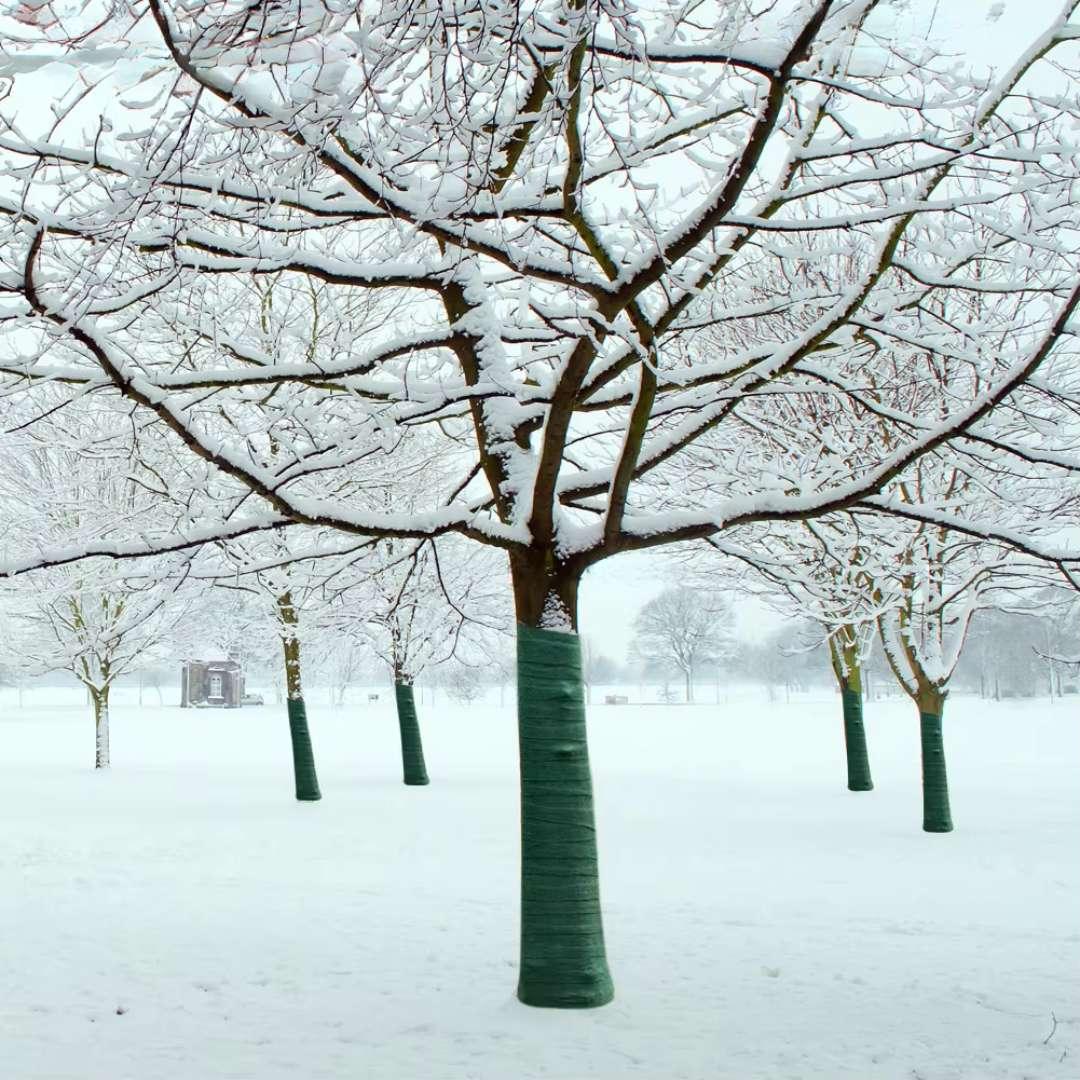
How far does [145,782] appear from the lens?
61.6ft

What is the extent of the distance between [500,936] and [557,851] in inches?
89.4

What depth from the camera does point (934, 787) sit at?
12688mm

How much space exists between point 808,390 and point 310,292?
33.8ft

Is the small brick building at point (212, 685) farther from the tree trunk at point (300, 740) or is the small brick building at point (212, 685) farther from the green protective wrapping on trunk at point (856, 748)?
the green protective wrapping on trunk at point (856, 748)

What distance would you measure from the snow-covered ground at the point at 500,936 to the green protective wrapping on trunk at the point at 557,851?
0.19 meters

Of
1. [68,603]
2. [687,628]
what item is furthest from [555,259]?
[687,628]

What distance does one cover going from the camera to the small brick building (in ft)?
211

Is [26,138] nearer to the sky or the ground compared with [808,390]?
nearer to the sky

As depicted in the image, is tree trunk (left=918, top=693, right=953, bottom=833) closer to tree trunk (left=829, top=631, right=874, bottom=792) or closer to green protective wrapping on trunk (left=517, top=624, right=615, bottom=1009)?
tree trunk (left=829, top=631, right=874, bottom=792)

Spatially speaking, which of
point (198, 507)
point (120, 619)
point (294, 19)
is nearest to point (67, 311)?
point (198, 507)

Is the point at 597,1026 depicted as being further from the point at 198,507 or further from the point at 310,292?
the point at 310,292

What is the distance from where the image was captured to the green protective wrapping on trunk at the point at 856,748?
17031 millimetres

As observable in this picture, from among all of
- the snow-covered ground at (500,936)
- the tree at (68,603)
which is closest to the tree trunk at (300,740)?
the snow-covered ground at (500,936)

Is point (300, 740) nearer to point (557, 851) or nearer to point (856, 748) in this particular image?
point (856, 748)
